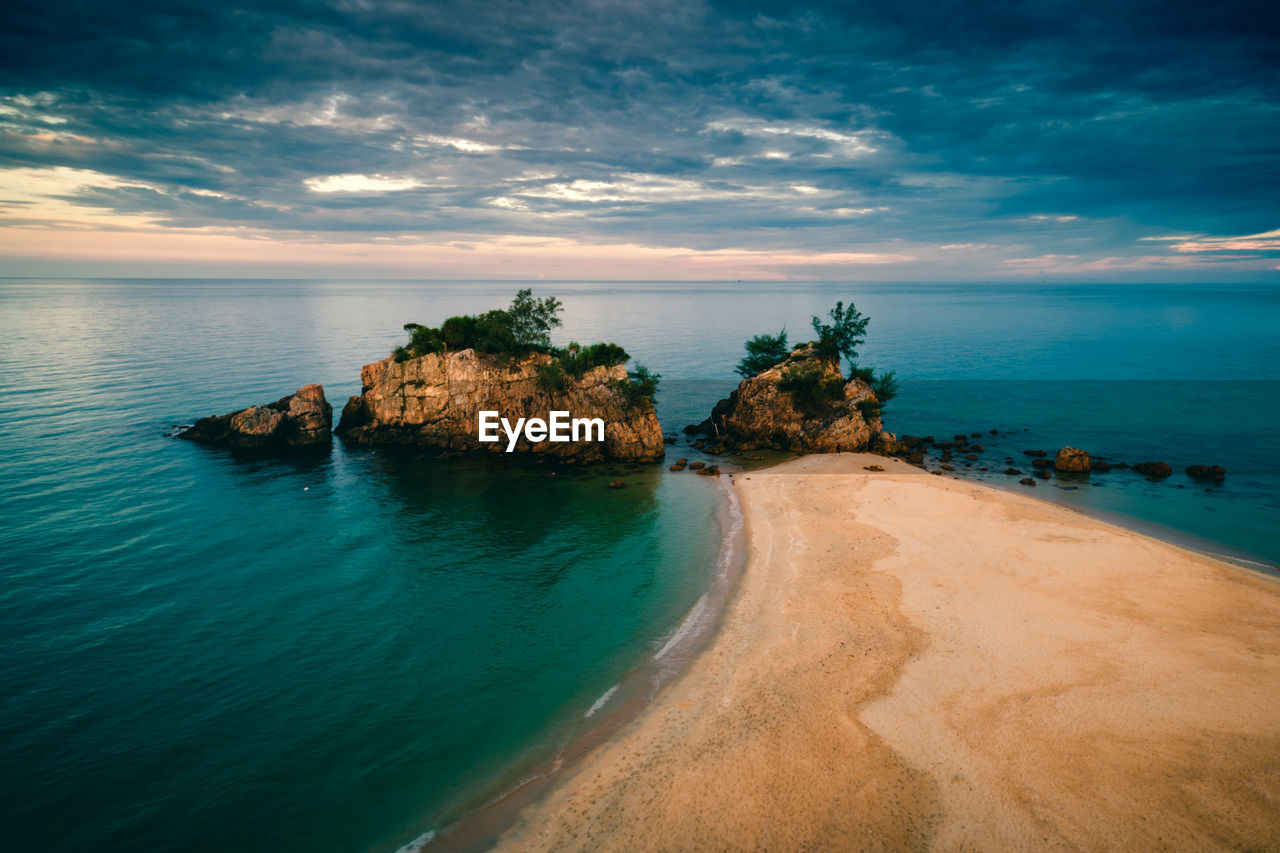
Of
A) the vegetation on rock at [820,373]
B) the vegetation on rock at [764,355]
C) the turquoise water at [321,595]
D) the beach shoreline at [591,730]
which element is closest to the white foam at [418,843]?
the beach shoreline at [591,730]

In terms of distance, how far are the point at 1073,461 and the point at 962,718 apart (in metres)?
43.2

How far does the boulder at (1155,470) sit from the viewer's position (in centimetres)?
4981

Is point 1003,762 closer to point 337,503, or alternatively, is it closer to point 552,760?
point 552,760

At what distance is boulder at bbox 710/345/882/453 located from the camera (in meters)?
57.7

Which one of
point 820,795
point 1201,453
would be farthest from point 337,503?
point 1201,453

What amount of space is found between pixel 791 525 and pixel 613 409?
23223mm

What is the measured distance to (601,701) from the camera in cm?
2234

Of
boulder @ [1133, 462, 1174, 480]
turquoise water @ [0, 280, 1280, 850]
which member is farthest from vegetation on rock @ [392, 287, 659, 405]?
boulder @ [1133, 462, 1174, 480]

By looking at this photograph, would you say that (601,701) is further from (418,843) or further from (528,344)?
(528,344)

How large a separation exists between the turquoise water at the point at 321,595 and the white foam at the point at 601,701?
0.36 meters

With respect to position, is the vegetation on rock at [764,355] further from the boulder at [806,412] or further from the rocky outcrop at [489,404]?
the rocky outcrop at [489,404]

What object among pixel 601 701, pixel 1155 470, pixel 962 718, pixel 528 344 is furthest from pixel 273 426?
pixel 1155 470

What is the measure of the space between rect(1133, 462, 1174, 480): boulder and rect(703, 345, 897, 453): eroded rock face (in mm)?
20884

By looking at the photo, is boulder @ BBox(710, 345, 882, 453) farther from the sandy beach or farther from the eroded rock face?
the sandy beach
